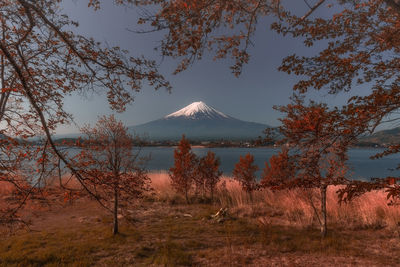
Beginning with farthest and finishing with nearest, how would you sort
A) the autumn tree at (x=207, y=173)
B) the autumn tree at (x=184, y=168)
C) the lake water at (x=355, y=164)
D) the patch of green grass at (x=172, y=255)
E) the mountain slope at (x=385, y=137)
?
the lake water at (x=355, y=164) < the autumn tree at (x=207, y=173) < the autumn tree at (x=184, y=168) < the patch of green grass at (x=172, y=255) < the mountain slope at (x=385, y=137)

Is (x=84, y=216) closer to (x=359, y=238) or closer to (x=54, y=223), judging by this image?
(x=54, y=223)

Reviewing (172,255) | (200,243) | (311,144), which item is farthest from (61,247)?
(311,144)

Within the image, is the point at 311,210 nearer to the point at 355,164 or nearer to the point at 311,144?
the point at 311,144

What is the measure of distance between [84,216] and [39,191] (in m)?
6.78

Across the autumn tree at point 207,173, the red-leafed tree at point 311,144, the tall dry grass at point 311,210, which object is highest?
the red-leafed tree at point 311,144

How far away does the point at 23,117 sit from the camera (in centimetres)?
395

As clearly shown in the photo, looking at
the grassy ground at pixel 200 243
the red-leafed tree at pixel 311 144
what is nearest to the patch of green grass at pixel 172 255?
the grassy ground at pixel 200 243

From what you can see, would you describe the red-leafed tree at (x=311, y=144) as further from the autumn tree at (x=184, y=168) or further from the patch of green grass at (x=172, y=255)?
the autumn tree at (x=184, y=168)

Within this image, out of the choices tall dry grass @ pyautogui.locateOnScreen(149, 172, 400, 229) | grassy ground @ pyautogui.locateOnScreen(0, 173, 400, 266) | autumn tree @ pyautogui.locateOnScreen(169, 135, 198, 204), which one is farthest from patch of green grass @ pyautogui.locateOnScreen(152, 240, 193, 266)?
autumn tree @ pyautogui.locateOnScreen(169, 135, 198, 204)

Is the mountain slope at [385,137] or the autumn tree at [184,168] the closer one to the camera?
the mountain slope at [385,137]

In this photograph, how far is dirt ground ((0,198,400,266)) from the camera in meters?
4.39

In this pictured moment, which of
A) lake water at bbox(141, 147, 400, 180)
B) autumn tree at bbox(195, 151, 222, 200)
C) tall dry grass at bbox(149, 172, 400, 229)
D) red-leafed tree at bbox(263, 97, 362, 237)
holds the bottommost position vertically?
lake water at bbox(141, 147, 400, 180)

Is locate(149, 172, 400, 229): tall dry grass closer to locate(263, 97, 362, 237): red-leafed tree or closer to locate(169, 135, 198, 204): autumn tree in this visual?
locate(169, 135, 198, 204): autumn tree

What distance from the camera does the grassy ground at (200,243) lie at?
441 centimetres
